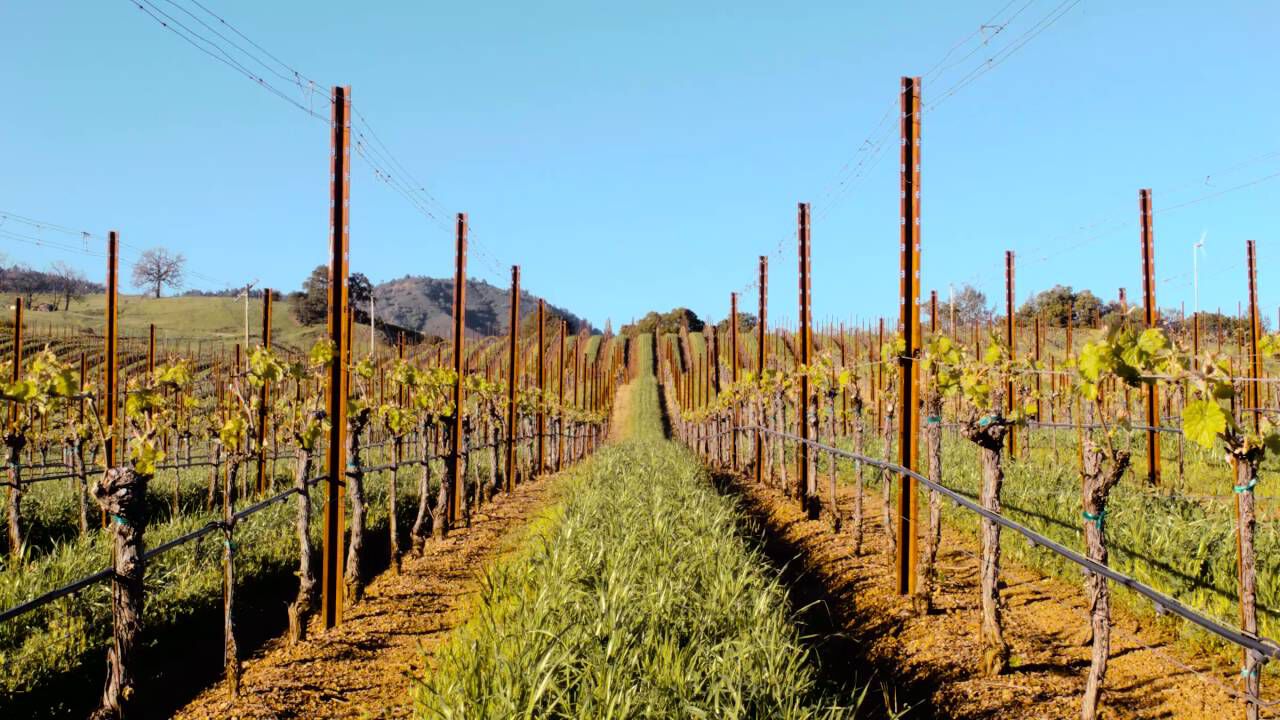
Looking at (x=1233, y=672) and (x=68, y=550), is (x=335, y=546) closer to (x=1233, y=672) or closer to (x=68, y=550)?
(x=68, y=550)

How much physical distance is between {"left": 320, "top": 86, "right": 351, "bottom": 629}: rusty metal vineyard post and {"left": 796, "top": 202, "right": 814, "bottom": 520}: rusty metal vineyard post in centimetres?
662

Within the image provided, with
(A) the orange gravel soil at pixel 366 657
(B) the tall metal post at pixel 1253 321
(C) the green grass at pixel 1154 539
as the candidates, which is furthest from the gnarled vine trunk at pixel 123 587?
(B) the tall metal post at pixel 1253 321

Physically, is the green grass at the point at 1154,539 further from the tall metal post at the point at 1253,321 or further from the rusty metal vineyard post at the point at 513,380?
the rusty metal vineyard post at the point at 513,380

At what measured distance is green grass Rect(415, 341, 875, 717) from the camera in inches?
150

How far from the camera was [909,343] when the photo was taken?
24.1 feet

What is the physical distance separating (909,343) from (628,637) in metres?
4.11

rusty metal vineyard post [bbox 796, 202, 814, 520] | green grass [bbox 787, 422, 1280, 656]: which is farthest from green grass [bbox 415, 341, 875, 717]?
rusty metal vineyard post [bbox 796, 202, 814, 520]

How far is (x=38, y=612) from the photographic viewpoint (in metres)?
6.69

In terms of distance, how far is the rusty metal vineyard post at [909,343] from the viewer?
7387 millimetres

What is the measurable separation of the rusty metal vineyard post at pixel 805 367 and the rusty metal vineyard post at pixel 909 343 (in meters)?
4.19

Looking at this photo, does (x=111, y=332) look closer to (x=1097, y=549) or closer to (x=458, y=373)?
(x=458, y=373)

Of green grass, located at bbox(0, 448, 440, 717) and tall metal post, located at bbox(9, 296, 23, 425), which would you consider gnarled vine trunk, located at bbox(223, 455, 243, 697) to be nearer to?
green grass, located at bbox(0, 448, 440, 717)

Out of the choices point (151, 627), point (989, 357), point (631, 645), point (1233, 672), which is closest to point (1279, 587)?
point (1233, 672)

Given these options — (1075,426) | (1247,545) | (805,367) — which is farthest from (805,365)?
(1247,545)
